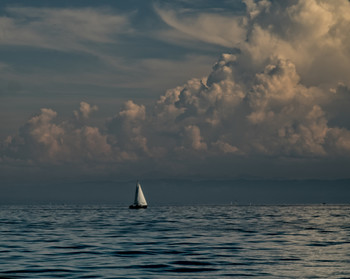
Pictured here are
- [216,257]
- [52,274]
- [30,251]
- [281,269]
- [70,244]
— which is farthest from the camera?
[70,244]

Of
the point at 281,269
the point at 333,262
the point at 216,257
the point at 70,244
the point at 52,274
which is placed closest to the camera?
the point at 52,274

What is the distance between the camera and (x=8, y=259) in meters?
45.1

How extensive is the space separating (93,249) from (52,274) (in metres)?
18.4

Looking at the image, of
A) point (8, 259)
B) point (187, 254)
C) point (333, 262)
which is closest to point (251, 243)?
point (187, 254)

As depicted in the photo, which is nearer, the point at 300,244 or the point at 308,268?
the point at 308,268

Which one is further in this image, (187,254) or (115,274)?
(187,254)

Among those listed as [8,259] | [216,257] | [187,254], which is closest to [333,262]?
[216,257]

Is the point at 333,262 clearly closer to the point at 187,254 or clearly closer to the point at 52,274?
the point at 187,254

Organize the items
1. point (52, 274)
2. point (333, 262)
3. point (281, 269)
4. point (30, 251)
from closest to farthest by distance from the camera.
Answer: point (52, 274)
point (281, 269)
point (333, 262)
point (30, 251)

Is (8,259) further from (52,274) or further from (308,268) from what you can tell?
(308,268)

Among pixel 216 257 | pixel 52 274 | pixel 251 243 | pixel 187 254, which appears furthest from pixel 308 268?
pixel 251 243

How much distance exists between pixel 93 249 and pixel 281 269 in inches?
845

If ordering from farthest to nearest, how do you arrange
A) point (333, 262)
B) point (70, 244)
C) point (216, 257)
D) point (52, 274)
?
point (70, 244)
point (216, 257)
point (333, 262)
point (52, 274)

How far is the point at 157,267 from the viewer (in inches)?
1614
